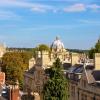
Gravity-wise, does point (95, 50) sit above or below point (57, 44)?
below

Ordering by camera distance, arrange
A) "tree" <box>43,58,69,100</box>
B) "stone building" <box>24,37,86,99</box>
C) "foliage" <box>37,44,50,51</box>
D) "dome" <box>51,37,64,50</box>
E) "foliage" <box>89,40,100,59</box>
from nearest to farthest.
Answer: "tree" <box>43,58,69,100</box> < "stone building" <box>24,37,86,99</box> < "foliage" <box>89,40,100,59</box> < "foliage" <box>37,44,50,51</box> < "dome" <box>51,37,64,50</box>

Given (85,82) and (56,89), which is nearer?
(56,89)

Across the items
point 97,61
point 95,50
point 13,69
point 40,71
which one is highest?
point 95,50

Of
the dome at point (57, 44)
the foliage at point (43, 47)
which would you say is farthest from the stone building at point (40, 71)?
the dome at point (57, 44)

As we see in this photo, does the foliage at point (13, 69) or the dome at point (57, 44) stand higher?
the dome at point (57, 44)

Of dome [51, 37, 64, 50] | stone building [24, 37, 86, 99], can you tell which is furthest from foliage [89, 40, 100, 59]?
dome [51, 37, 64, 50]

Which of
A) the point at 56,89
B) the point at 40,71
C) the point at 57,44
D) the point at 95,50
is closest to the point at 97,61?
the point at 56,89

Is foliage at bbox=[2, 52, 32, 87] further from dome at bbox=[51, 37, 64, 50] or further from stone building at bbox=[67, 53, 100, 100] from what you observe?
dome at bbox=[51, 37, 64, 50]

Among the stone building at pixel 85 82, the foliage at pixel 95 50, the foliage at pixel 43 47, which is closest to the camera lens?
the stone building at pixel 85 82

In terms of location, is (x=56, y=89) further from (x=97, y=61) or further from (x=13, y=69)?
(x=13, y=69)

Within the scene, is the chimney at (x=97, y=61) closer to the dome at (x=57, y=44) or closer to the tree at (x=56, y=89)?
the tree at (x=56, y=89)

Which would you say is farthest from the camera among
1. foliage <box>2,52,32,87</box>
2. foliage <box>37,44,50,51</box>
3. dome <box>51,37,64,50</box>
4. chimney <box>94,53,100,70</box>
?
dome <box>51,37,64,50</box>

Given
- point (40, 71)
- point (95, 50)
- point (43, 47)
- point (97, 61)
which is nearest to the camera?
point (97, 61)

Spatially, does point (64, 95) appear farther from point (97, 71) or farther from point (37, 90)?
point (37, 90)
